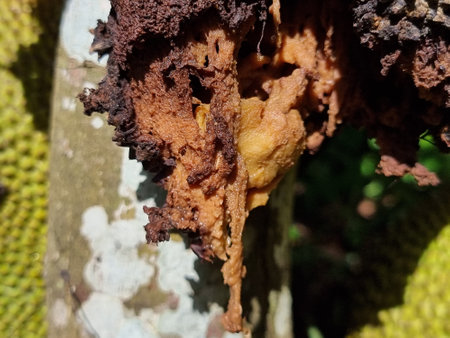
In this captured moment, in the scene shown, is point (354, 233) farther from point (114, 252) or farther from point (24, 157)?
point (24, 157)

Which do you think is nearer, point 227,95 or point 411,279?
point 227,95

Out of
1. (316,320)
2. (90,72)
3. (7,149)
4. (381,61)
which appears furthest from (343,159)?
(7,149)

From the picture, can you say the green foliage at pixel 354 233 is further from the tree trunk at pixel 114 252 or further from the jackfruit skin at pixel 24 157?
the jackfruit skin at pixel 24 157

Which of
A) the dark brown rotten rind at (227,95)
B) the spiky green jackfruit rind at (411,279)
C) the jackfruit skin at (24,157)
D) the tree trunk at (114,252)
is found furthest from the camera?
the jackfruit skin at (24,157)

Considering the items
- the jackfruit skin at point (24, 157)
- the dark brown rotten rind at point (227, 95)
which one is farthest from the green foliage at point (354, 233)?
the jackfruit skin at point (24, 157)

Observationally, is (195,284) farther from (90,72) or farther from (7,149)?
(7,149)

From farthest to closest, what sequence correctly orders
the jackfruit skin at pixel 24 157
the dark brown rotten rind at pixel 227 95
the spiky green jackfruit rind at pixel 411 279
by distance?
1. the jackfruit skin at pixel 24 157
2. the spiky green jackfruit rind at pixel 411 279
3. the dark brown rotten rind at pixel 227 95

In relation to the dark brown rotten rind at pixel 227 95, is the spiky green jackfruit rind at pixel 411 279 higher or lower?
lower

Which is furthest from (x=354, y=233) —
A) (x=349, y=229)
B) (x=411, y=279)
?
(x=411, y=279)
